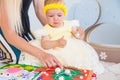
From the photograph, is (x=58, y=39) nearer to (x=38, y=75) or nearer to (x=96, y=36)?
(x=38, y=75)

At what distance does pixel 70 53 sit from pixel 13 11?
32 centimetres

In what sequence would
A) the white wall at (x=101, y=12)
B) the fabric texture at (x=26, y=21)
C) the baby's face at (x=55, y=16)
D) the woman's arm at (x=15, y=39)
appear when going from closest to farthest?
the woman's arm at (x=15, y=39)
the baby's face at (x=55, y=16)
the fabric texture at (x=26, y=21)
the white wall at (x=101, y=12)

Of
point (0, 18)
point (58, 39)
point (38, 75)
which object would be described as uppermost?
point (0, 18)

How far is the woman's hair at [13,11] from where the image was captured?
4.11ft

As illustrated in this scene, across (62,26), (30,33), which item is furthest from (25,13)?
(62,26)

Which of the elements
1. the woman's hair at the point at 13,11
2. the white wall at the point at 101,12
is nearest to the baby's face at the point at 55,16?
the woman's hair at the point at 13,11

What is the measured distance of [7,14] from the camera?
1.25 meters

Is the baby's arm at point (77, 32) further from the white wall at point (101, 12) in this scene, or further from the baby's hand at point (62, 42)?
the white wall at point (101, 12)

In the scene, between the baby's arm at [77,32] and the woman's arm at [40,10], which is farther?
the woman's arm at [40,10]

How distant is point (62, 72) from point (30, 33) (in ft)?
1.61

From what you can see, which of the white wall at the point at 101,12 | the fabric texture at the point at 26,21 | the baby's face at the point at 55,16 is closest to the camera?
the baby's face at the point at 55,16

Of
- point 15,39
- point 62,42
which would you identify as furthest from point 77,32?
point 15,39

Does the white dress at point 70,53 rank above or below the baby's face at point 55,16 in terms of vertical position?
below

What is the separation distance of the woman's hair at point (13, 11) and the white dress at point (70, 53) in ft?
0.38
